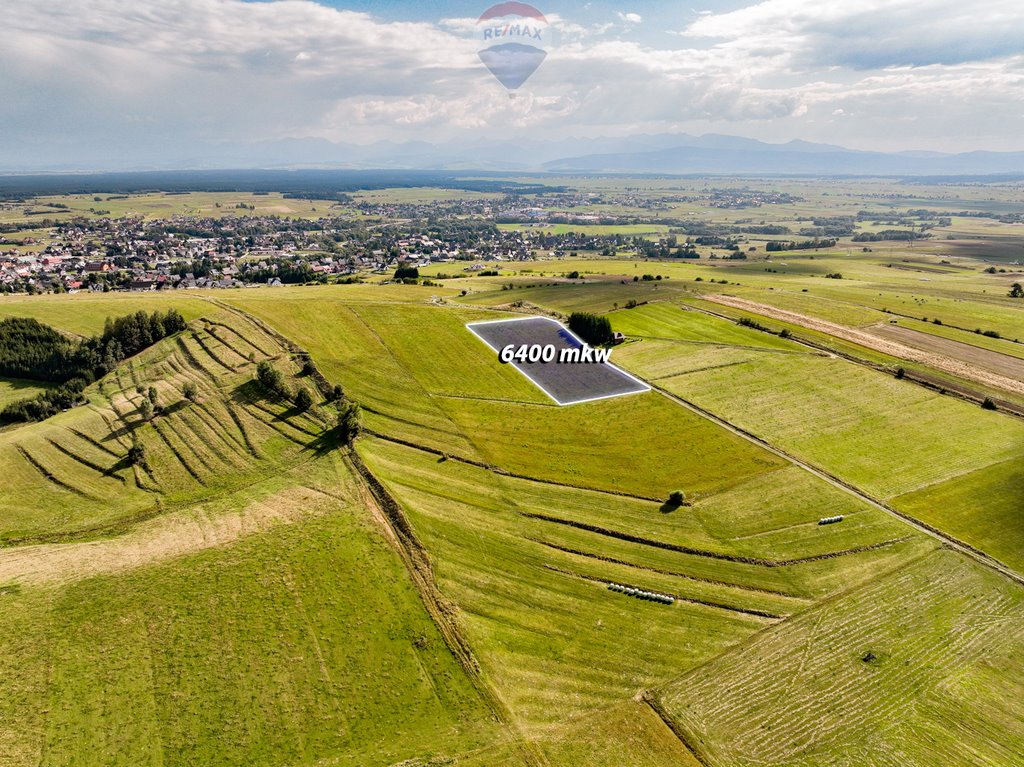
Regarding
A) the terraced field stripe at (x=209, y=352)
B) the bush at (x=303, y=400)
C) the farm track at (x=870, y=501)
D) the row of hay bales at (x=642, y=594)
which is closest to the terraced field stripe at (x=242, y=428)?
the bush at (x=303, y=400)

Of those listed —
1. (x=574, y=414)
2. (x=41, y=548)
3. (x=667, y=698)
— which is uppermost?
(x=574, y=414)

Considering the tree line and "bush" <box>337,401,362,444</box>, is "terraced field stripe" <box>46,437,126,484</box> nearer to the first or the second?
the tree line

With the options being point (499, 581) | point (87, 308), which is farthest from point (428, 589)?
point (87, 308)

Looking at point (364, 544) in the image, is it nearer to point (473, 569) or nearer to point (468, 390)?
point (473, 569)

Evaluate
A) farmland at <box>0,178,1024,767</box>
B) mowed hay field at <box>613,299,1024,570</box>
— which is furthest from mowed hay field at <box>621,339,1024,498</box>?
farmland at <box>0,178,1024,767</box>

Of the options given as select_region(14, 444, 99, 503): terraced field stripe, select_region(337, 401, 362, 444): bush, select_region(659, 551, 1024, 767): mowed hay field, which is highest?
select_region(337, 401, 362, 444): bush

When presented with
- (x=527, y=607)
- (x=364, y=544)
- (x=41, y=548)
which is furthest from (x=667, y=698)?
(x=41, y=548)
